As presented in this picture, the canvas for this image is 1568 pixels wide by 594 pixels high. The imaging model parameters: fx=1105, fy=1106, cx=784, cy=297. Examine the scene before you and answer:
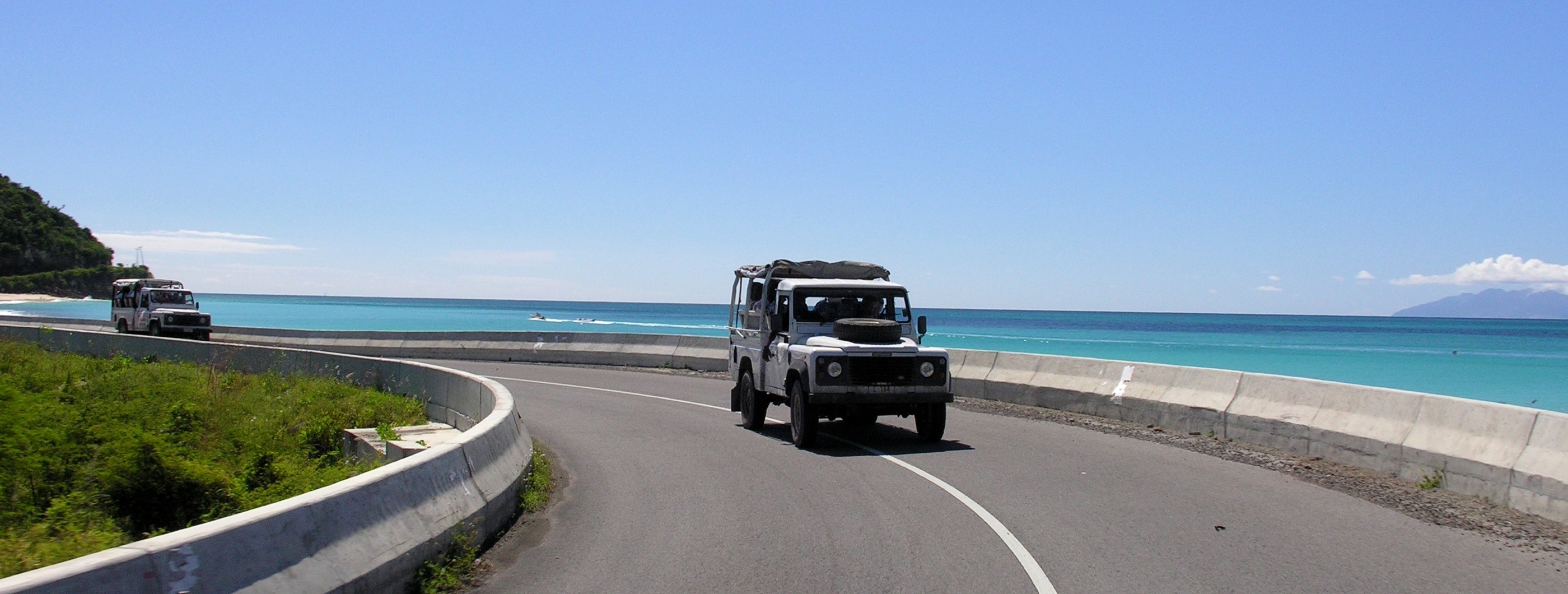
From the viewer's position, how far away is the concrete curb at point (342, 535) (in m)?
4.34

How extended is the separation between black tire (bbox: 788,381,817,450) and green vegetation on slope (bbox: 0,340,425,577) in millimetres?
5047

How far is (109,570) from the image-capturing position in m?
4.20

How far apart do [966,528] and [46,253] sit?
161m

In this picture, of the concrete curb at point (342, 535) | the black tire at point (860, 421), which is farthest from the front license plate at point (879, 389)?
the concrete curb at point (342, 535)

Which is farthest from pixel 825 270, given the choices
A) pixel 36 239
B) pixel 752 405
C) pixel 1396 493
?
pixel 36 239

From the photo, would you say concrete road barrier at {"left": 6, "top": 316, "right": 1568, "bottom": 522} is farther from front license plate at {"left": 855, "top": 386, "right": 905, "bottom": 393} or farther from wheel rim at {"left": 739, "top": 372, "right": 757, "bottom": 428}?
wheel rim at {"left": 739, "top": 372, "right": 757, "bottom": 428}

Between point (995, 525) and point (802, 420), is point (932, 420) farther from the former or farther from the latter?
point (995, 525)

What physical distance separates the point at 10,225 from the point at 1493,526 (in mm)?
157650

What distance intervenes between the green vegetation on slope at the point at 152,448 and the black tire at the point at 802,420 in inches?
199

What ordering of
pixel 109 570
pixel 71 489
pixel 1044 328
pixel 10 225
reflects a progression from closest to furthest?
pixel 109 570 < pixel 71 489 < pixel 1044 328 < pixel 10 225

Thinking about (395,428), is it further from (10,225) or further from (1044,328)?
(10,225)

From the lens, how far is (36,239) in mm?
136875

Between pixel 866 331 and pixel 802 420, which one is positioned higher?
pixel 866 331

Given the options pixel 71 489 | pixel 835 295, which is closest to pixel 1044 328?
pixel 835 295
